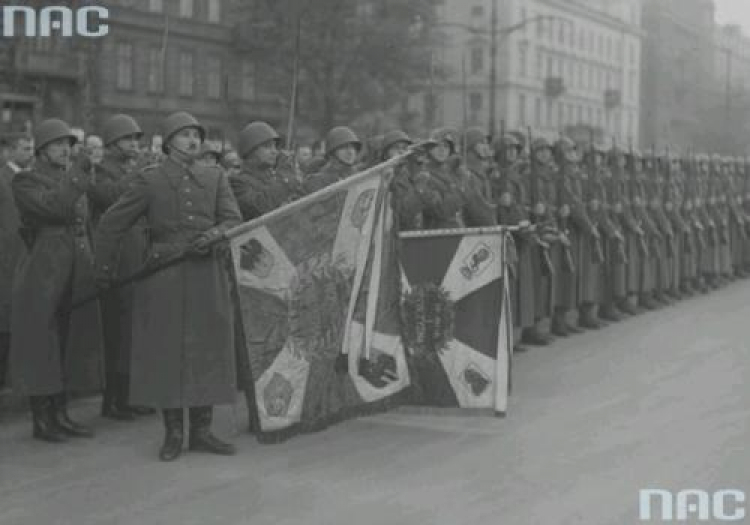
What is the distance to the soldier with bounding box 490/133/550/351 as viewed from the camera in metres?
11.2

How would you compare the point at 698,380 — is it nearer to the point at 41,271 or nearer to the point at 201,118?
the point at 41,271

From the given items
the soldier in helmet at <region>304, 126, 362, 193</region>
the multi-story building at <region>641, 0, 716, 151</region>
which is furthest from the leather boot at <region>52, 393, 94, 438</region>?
the multi-story building at <region>641, 0, 716, 151</region>

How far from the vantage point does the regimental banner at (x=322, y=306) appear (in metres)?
6.98

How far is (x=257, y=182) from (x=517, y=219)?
388 cm

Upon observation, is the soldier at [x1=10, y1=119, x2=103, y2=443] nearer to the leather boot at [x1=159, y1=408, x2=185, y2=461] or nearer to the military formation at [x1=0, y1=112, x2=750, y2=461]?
the military formation at [x1=0, y1=112, x2=750, y2=461]

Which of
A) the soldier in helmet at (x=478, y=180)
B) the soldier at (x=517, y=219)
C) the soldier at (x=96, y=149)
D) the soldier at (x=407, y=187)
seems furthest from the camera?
the soldier at (x=517, y=219)

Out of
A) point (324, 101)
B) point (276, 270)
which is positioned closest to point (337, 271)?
point (276, 270)

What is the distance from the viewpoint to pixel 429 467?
644 cm

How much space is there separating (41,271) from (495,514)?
328cm

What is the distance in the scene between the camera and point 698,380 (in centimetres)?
912

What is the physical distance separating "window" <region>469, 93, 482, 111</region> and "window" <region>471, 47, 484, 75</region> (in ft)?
3.95

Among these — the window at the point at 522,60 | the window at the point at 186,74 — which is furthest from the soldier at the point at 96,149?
the window at the point at 522,60

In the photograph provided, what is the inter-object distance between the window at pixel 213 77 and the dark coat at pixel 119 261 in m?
31.7

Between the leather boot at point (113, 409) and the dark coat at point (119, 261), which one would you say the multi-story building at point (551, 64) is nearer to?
the dark coat at point (119, 261)
